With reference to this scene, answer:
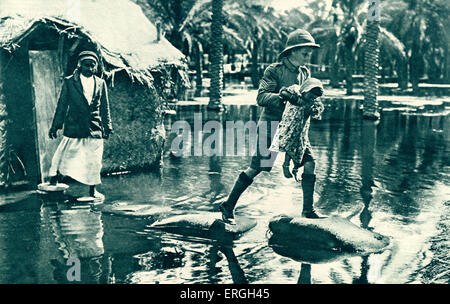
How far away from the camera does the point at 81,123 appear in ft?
24.2

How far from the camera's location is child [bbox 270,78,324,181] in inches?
218

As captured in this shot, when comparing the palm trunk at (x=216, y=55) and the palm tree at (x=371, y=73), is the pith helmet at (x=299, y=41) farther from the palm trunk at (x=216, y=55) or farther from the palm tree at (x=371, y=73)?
the palm trunk at (x=216, y=55)

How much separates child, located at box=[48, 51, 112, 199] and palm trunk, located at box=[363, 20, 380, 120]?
40.4 feet

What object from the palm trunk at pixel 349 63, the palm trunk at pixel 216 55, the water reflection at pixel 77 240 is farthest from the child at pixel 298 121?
the palm trunk at pixel 349 63

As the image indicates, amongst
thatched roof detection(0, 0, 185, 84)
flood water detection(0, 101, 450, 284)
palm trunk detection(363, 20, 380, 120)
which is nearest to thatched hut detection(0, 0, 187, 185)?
thatched roof detection(0, 0, 185, 84)

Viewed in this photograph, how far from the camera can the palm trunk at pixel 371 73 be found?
18156 mm

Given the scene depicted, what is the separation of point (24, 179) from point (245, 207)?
3190 millimetres

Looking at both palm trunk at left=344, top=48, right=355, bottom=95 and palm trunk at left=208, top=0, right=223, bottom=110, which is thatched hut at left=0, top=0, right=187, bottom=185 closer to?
palm trunk at left=208, top=0, right=223, bottom=110

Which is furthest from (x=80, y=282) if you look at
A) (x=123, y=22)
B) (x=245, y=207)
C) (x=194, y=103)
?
(x=194, y=103)

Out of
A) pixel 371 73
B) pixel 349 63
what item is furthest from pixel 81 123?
pixel 349 63

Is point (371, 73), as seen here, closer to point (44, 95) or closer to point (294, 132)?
point (44, 95)

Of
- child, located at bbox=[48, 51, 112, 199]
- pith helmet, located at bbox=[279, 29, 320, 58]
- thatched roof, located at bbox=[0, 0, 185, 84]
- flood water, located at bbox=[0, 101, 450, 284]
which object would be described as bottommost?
flood water, located at bbox=[0, 101, 450, 284]

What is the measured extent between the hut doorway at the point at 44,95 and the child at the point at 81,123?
73 centimetres

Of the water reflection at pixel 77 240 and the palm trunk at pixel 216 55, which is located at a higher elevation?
the palm trunk at pixel 216 55
